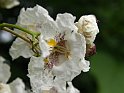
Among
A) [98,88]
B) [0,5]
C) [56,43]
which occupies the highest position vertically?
[0,5]

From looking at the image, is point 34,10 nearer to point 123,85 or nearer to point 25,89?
point 25,89

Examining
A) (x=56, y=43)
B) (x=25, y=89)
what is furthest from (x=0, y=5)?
(x=56, y=43)

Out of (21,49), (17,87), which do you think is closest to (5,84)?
(17,87)

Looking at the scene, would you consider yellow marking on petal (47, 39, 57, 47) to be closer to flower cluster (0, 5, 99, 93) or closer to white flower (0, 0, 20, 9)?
flower cluster (0, 5, 99, 93)

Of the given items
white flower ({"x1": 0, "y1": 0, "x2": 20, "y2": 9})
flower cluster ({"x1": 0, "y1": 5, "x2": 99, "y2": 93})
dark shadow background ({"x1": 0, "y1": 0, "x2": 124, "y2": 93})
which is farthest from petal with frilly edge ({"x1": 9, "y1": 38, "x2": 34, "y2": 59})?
dark shadow background ({"x1": 0, "y1": 0, "x2": 124, "y2": 93})

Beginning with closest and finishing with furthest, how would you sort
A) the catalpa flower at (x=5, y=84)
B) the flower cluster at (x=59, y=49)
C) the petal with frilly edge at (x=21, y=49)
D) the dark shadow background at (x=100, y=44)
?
the flower cluster at (x=59, y=49)
the petal with frilly edge at (x=21, y=49)
the catalpa flower at (x=5, y=84)
the dark shadow background at (x=100, y=44)

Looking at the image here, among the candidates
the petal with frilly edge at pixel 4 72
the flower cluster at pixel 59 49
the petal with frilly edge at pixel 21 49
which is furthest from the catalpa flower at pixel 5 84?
the flower cluster at pixel 59 49

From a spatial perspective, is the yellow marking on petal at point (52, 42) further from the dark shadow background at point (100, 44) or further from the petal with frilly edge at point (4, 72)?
the dark shadow background at point (100, 44)
